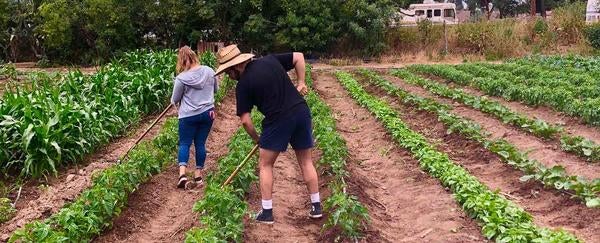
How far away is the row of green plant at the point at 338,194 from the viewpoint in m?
5.16

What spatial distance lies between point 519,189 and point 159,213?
3630 mm

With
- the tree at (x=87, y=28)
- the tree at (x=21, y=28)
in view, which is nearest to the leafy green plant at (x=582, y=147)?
the tree at (x=87, y=28)

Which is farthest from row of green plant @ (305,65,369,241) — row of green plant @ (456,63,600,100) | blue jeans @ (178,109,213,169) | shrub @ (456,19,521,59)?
shrub @ (456,19,521,59)

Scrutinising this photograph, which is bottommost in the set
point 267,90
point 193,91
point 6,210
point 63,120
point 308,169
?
point 6,210

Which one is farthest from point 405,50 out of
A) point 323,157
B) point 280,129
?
point 280,129

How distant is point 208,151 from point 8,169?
2659 millimetres

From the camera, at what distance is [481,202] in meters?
5.69

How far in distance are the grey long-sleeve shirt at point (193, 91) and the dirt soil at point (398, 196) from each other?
6.07 feet

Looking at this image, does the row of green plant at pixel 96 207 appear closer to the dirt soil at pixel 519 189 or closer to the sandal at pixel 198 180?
the sandal at pixel 198 180

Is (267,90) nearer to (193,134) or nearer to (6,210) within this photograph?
(193,134)

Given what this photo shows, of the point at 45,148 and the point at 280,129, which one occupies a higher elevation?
the point at 280,129

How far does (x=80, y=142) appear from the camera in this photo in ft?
26.7

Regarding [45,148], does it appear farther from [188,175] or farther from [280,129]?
[280,129]

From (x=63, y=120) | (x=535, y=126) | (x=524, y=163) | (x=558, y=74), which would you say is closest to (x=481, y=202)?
(x=524, y=163)
